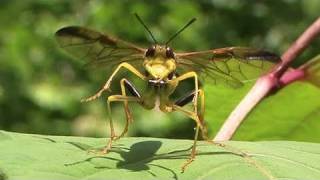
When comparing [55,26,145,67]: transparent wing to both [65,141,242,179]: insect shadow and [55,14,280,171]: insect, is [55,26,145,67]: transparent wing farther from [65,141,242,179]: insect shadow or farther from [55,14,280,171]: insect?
[65,141,242,179]: insect shadow

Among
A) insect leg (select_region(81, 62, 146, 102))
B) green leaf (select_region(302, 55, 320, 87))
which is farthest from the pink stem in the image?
insect leg (select_region(81, 62, 146, 102))

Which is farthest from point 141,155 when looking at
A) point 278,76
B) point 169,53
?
point 278,76

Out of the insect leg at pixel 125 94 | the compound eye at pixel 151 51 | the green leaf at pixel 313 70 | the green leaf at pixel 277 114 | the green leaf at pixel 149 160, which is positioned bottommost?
the green leaf at pixel 149 160

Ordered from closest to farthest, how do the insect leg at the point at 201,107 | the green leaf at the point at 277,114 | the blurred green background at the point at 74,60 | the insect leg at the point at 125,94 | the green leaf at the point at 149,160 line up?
the green leaf at the point at 149,160 → the insect leg at the point at 201,107 → the insect leg at the point at 125,94 → the green leaf at the point at 277,114 → the blurred green background at the point at 74,60

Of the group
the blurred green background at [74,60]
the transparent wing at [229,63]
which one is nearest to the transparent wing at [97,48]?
the transparent wing at [229,63]

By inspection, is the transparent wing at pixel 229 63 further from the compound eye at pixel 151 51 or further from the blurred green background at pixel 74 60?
the blurred green background at pixel 74 60

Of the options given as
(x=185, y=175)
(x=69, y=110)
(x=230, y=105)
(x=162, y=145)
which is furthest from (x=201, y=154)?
(x=69, y=110)

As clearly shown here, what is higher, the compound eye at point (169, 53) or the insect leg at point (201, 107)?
the compound eye at point (169, 53)
